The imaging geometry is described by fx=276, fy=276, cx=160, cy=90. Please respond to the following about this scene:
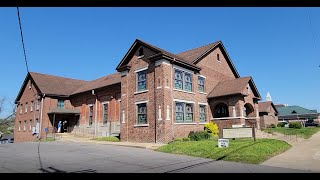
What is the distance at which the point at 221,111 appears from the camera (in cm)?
2827

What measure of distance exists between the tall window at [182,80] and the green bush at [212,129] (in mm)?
3794

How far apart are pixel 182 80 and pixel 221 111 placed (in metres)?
6.39

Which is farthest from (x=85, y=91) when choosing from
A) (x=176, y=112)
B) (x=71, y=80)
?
(x=176, y=112)

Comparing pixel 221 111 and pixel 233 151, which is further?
pixel 221 111

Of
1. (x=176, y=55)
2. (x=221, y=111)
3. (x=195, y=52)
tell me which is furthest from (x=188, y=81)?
(x=195, y=52)

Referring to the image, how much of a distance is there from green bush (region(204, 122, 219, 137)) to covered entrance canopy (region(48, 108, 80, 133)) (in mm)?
17769

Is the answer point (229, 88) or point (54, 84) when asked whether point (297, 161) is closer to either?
point (229, 88)

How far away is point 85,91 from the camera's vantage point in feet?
112

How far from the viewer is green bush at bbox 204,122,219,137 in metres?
25.4

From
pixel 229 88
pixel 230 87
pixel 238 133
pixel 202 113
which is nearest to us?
pixel 238 133

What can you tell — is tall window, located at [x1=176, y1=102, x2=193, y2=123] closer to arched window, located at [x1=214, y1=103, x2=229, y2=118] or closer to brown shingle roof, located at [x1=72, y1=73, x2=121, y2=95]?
arched window, located at [x1=214, y1=103, x2=229, y2=118]

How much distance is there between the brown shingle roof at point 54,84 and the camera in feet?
118

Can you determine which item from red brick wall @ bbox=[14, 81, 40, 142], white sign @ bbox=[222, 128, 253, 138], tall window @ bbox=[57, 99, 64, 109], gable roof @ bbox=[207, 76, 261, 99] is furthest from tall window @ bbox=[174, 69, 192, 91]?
red brick wall @ bbox=[14, 81, 40, 142]

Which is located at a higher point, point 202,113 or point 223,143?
point 202,113
